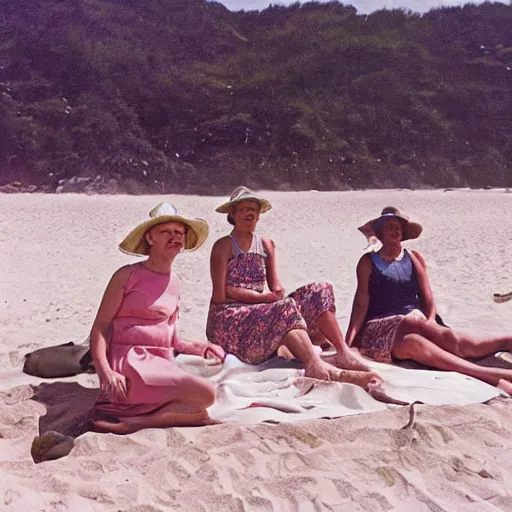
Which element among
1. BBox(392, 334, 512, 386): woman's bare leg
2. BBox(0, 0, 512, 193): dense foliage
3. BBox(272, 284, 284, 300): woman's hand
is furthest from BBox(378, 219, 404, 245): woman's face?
BBox(0, 0, 512, 193): dense foliage

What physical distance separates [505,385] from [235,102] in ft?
92.9

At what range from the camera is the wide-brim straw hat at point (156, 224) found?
12.0 ft

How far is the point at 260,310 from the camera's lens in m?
4.25

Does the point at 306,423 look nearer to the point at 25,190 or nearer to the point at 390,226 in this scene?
the point at 390,226

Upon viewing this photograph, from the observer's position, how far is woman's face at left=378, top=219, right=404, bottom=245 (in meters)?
4.59

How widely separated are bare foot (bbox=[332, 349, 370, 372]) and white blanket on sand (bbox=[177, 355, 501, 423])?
104 millimetres

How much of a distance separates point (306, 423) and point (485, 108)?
3228 centimetres

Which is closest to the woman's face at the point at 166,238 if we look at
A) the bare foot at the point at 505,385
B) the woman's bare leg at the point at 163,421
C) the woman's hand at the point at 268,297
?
the woman's bare leg at the point at 163,421

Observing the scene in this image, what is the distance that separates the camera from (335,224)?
1616cm

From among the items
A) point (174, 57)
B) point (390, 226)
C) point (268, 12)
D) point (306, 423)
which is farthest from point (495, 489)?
point (268, 12)

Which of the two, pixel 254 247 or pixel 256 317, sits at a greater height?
pixel 254 247

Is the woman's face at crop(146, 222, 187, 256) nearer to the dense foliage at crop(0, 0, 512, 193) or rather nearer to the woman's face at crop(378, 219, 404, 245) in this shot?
the woman's face at crop(378, 219, 404, 245)

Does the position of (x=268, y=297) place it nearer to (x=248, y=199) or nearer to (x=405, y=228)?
(x=248, y=199)

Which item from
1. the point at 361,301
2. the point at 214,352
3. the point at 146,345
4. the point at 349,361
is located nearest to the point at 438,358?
the point at 349,361
